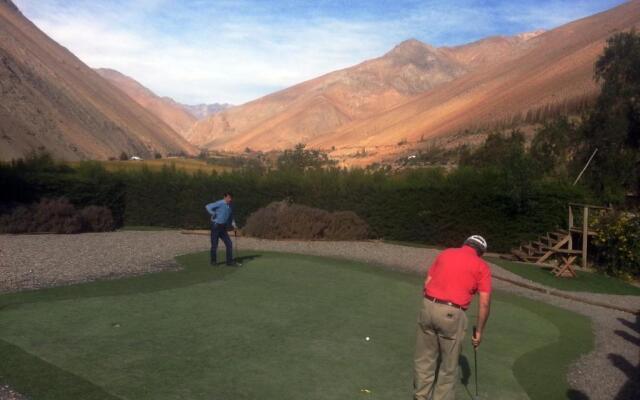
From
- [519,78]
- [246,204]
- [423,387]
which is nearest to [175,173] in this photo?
[246,204]

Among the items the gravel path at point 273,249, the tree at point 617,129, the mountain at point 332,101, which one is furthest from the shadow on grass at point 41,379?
the mountain at point 332,101

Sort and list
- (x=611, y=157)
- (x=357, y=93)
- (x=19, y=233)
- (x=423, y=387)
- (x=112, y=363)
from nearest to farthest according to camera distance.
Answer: (x=423, y=387), (x=112, y=363), (x=19, y=233), (x=611, y=157), (x=357, y=93)

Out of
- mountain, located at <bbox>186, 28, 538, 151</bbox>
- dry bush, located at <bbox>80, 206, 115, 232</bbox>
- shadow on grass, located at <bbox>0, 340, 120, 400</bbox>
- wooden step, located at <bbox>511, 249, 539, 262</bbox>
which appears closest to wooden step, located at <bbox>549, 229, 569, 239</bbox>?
wooden step, located at <bbox>511, 249, 539, 262</bbox>

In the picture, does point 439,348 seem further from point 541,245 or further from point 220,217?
point 541,245

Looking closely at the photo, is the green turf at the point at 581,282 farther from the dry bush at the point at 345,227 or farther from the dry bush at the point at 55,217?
the dry bush at the point at 55,217

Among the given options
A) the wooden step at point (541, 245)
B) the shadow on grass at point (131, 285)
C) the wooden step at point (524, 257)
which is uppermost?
the shadow on grass at point (131, 285)

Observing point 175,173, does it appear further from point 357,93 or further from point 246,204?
point 357,93

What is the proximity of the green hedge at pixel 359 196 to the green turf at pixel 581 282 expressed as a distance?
3.04 metres

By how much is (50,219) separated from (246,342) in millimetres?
16486

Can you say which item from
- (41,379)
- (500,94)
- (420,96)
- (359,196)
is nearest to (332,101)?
(420,96)

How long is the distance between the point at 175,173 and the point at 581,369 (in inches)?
826

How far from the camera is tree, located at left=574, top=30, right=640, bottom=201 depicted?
23344 millimetres

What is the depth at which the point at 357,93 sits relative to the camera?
522 feet

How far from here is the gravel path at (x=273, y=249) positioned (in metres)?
7.95
